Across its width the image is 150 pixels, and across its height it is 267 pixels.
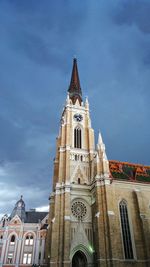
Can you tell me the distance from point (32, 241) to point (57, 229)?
20798 mm

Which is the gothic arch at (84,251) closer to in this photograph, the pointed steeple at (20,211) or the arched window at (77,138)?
the arched window at (77,138)

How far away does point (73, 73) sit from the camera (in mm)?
59156

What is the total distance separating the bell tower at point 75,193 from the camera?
29406 mm

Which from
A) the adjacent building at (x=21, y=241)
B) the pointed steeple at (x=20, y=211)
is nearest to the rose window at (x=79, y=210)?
the adjacent building at (x=21, y=241)

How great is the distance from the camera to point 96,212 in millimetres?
31984

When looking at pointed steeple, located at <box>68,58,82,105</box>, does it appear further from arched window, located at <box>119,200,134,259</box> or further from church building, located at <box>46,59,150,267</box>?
arched window, located at <box>119,200,134,259</box>

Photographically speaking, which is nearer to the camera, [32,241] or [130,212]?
[130,212]

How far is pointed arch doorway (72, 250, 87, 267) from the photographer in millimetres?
30480

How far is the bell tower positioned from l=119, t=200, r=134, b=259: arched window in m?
4.42

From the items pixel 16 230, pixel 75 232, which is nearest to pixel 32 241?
pixel 16 230

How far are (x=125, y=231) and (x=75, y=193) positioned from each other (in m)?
9.87

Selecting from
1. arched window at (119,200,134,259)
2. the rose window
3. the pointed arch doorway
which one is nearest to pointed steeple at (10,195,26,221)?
the pointed arch doorway

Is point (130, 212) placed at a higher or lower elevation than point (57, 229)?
higher

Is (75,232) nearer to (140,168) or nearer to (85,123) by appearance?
(140,168)
